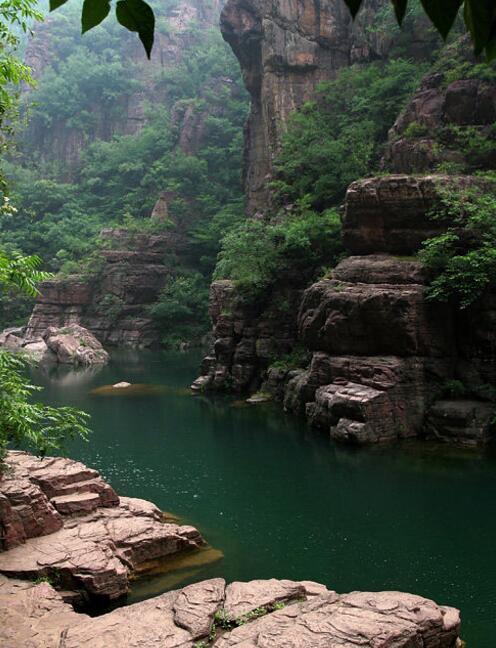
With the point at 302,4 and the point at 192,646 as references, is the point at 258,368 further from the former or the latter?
→ the point at 302,4

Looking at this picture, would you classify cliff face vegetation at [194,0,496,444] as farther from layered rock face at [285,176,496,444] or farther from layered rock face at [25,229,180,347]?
layered rock face at [25,229,180,347]

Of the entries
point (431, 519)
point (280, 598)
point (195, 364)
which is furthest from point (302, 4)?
point (280, 598)

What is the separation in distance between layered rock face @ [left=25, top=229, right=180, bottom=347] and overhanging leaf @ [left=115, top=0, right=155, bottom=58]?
3759cm

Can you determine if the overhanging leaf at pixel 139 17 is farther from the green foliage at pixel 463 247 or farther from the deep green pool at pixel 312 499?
the green foliage at pixel 463 247

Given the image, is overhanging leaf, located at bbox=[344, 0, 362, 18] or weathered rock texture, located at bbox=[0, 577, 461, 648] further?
weathered rock texture, located at bbox=[0, 577, 461, 648]

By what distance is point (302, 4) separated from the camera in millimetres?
31234

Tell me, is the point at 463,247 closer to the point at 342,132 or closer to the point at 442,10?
the point at 342,132

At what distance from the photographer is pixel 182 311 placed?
37.9m

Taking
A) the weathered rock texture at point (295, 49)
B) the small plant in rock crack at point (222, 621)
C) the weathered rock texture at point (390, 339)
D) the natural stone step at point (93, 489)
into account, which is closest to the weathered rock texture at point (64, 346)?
the weathered rock texture at point (295, 49)

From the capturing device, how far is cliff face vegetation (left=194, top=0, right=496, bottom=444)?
15727mm

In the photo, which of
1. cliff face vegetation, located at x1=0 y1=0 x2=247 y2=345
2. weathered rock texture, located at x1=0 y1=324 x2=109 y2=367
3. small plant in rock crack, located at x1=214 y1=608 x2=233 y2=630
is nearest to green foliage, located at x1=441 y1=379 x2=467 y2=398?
small plant in rock crack, located at x1=214 y1=608 x2=233 y2=630

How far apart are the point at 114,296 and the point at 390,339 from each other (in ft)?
85.4

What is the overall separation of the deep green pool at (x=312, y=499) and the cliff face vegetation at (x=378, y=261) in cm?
142

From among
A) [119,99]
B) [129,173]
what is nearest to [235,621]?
[129,173]
